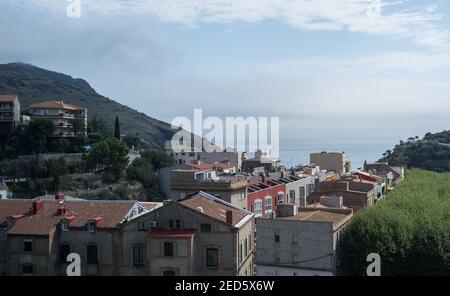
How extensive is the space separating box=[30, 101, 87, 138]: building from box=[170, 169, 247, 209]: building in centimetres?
3685

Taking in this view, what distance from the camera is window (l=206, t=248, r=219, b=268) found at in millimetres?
24016

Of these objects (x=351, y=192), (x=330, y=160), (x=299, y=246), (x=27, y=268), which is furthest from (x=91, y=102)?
(x=299, y=246)

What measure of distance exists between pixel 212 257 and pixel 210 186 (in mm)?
9581

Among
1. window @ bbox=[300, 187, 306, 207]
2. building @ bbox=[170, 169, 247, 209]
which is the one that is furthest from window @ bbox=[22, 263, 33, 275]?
window @ bbox=[300, 187, 306, 207]

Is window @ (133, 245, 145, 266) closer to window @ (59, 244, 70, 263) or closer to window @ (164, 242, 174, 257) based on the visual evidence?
window @ (164, 242, 174, 257)

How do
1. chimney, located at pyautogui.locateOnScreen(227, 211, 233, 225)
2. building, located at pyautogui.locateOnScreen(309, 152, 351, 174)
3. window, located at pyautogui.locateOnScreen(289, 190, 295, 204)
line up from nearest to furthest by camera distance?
chimney, located at pyautogui.locateOnScreen(227, 211, 233, 225), window, located at pyautogui.locateOnScreen(289, 190, 295, 204), building, located at pyautogui.locateOnScreen(309, 152, 351, 174)

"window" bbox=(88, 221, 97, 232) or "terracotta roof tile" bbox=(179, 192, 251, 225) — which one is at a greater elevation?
"terracotta roof tile" bbox=(179, 192, 251, 225)

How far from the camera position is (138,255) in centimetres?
2464

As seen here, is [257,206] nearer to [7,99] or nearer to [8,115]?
[8,115]

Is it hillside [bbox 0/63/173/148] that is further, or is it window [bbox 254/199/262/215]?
hillside [bbox 0/63/173/148]

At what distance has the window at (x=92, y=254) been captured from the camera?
2498cm

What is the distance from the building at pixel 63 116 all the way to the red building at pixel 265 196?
35.3 metres
